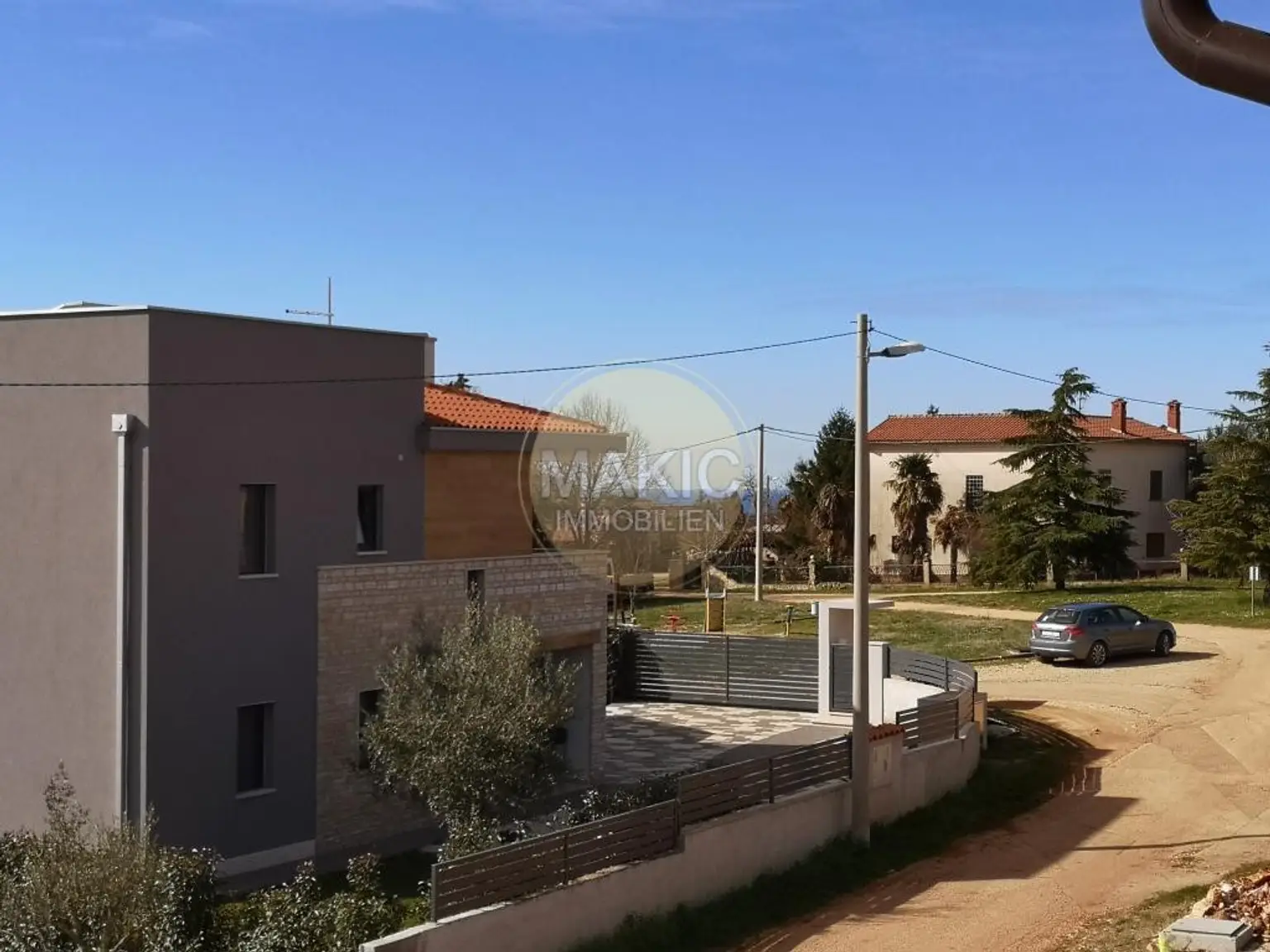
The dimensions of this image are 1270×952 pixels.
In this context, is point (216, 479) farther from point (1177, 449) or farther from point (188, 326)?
point (1177, 449)

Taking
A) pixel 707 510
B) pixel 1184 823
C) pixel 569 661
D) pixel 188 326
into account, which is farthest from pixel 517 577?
pixel 707 510

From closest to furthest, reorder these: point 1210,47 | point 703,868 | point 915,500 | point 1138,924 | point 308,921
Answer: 1. point 1210,47
2. point 308,921
3. point 1138,924
4. point 703,868
5. point 915,500

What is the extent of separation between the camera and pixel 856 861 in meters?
17.7

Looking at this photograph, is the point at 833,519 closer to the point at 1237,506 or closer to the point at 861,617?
the point at 1237,506

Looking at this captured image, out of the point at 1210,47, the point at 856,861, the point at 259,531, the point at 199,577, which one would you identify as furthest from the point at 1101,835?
the point at 1210,47

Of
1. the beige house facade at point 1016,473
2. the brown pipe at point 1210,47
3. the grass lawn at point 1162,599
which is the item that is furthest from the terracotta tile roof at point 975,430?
the brown pipe at point 1210,47

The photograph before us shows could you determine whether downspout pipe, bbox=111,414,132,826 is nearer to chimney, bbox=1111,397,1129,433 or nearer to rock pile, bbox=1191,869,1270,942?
rock pile, bbox=1191,869,1270,942

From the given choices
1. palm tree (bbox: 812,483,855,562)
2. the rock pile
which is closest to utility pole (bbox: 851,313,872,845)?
the rock pile

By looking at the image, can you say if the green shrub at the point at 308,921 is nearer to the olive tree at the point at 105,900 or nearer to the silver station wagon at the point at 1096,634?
the olive tree at the point at 105,900

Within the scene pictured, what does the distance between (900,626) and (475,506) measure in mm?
24098

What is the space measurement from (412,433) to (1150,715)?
1540 cm

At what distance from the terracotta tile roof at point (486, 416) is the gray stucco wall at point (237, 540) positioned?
1.70m

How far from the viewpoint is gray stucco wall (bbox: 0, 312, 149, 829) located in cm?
1703

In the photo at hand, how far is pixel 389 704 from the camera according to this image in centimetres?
1611
